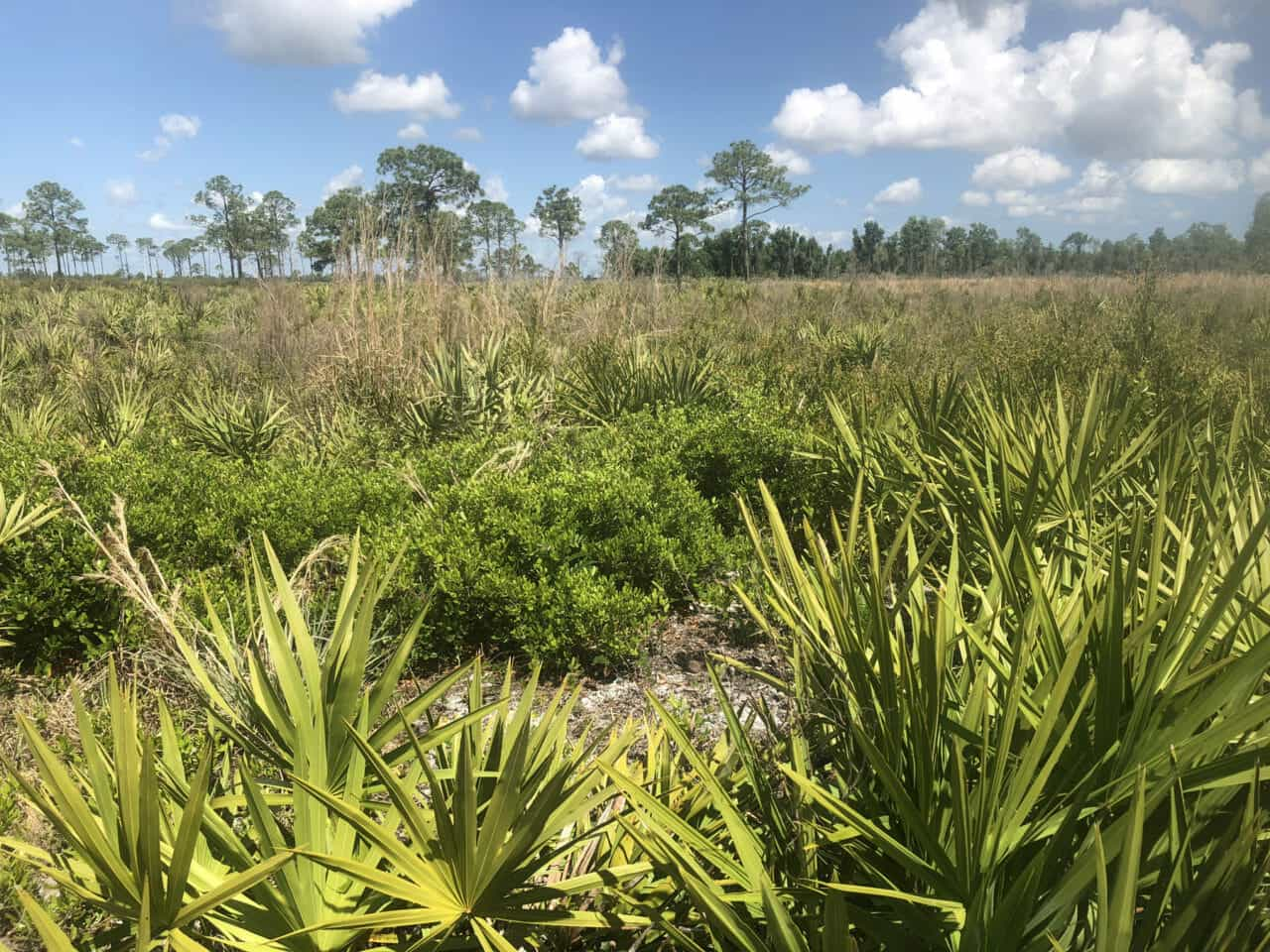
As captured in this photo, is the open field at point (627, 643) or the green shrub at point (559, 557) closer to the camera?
the open field at point (627, 643)

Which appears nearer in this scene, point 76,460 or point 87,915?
point 87,915

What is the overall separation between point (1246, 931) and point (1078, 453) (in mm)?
2447

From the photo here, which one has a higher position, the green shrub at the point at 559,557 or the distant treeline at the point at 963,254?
the distant treeline at the point at 963,254

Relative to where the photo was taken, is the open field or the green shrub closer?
the open field

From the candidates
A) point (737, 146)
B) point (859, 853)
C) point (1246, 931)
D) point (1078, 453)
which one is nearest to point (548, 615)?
point (859, 853)

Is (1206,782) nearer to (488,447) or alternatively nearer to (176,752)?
(176,752)

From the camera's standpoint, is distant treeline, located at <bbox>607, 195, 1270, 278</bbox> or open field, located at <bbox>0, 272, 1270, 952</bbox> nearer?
open field, located at <bbox>0, 272, 1270, 952</bbox>

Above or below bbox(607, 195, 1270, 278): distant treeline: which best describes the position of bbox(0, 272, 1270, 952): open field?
below

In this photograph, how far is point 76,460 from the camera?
4.05 m

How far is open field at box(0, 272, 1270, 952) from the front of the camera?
1034 mm

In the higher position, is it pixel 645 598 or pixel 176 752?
pixel 176 752

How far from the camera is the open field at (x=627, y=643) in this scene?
3.39 ft

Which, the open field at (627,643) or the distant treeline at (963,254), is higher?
the distant treeline at (963,254)

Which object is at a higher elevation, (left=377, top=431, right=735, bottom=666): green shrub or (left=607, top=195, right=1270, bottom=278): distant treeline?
(left=607, top=195, right=1270, bottom=278): distant treeline
